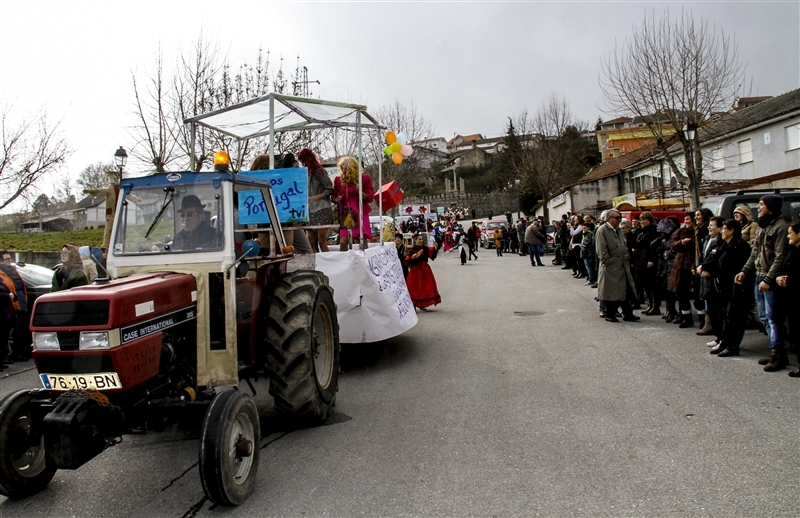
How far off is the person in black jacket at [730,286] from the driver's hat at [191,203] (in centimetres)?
663

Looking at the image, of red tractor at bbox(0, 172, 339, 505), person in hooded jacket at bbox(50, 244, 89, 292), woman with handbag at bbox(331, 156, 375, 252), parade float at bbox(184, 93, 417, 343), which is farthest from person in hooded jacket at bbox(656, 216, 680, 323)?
person in hooded jacket at bbox(50, 244, 89, 292)

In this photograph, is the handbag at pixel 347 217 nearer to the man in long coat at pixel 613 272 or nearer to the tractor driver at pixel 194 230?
the tractor driver at pixel 194 230

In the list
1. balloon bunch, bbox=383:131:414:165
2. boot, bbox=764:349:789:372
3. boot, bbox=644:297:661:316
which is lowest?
boot, bbox=764:349:789:372

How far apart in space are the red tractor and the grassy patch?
84.4ft

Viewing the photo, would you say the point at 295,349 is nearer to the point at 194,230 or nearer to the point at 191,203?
the point at 194,230

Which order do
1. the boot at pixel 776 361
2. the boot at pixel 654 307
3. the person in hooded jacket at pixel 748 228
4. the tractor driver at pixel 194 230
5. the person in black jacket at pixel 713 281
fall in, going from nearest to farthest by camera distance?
the tractor driver at pixel 194 230, the boot at pixel 776 361, the person in black jacket at pixel 713 281, the person in hooded jacket at pixel 748 228, the boot at pixel 654 307

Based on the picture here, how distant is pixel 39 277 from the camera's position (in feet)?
37.1

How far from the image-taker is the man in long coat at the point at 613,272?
10.6 metres

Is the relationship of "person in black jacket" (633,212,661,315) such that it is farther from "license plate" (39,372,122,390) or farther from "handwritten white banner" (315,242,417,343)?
"license plate" (39,372,122,390)

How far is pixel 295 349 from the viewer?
512 centimetres

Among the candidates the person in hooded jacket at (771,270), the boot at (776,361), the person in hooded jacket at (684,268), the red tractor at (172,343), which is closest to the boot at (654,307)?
the person in hooded jacket at (684,268)

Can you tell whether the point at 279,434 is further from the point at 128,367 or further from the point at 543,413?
the point at 543,413

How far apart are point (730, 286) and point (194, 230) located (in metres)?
6.84

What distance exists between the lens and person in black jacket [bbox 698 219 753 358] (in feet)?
25.4
